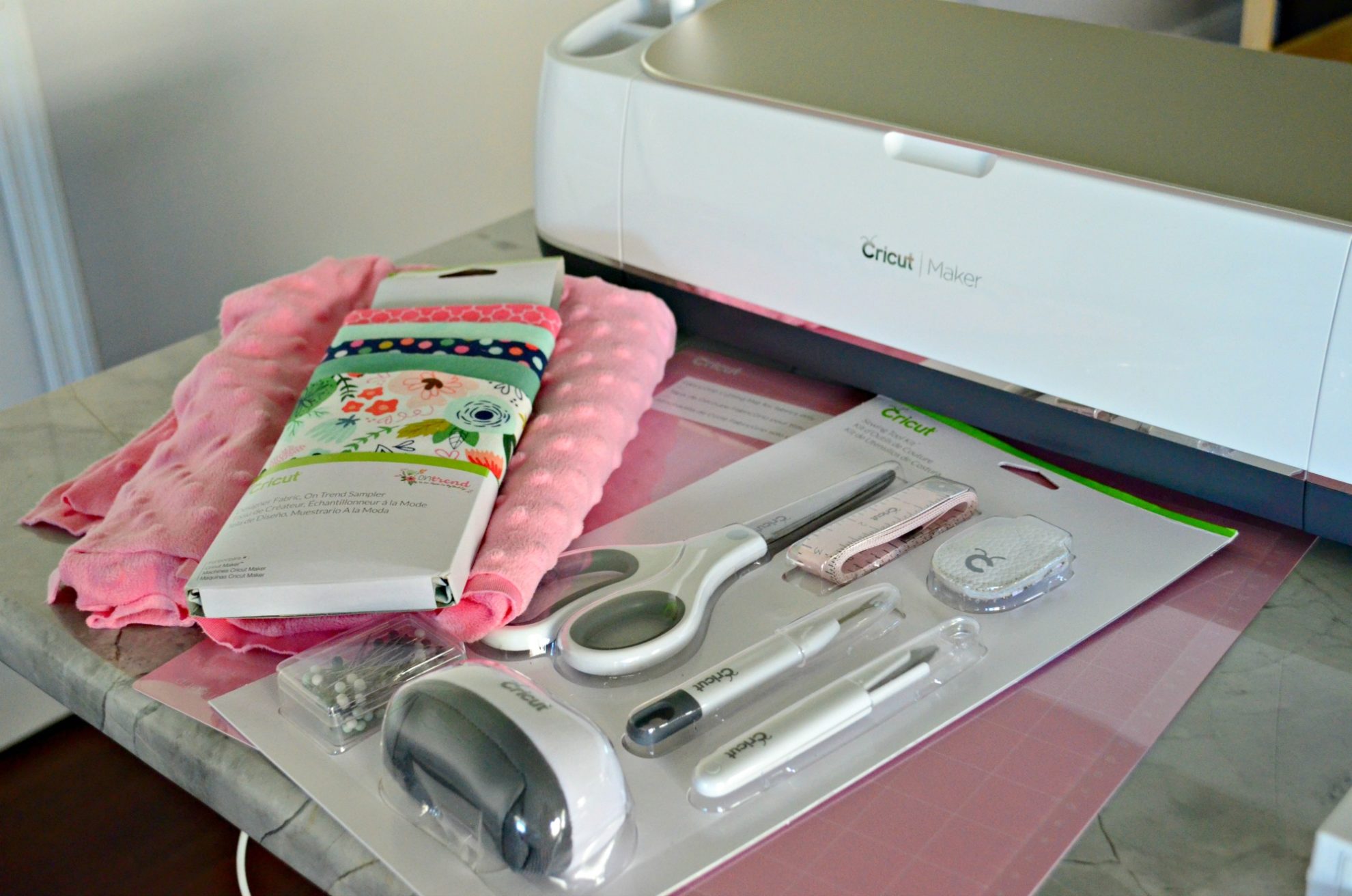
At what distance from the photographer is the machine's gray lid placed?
56 cm

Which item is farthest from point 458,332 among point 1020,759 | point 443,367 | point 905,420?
point 1020,759

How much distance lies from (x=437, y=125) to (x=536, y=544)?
3.28 feet

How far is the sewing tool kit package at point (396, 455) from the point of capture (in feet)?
1.61

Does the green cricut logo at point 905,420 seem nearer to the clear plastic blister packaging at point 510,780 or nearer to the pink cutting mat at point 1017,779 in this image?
the pink cutting mat at point 1017,779

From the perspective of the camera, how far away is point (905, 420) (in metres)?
0.67

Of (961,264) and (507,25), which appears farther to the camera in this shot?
(507,25)

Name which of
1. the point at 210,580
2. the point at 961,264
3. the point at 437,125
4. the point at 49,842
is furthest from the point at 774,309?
the point at 437,125

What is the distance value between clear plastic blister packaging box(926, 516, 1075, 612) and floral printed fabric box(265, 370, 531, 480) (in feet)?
0.68

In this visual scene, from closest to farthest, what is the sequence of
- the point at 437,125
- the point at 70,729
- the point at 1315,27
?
the point at 70,729 → the point at 437,125 → the point at 1315,27

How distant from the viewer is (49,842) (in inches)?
37.7

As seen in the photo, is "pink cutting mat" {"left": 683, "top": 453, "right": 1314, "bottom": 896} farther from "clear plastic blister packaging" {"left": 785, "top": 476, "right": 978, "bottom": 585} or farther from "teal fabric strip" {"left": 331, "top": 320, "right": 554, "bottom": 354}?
"teal fabric strip" {"left": 331, "top": 320, "right": 554, "bottom": 354}

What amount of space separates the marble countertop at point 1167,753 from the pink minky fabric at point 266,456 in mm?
25

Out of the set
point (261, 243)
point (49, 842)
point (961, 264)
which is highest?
point (961, 264)

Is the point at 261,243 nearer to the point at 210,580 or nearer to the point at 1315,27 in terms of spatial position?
the point at 210,580
